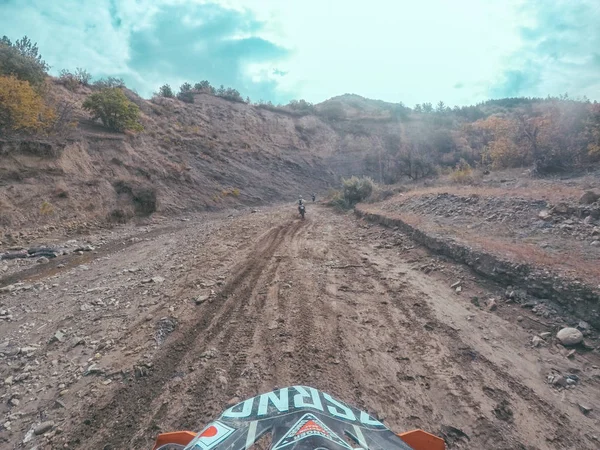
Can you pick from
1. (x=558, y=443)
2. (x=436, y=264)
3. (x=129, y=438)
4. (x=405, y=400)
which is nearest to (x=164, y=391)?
(x=129, y=438)

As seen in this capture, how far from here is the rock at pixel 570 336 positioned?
4.36 m

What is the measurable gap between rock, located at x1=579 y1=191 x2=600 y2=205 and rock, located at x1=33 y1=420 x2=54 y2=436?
11169mm

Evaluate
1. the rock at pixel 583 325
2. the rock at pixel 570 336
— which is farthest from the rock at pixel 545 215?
the rock at pixel 570 336

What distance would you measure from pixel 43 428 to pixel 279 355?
2645 mm

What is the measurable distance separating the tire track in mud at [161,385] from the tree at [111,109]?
18802mm

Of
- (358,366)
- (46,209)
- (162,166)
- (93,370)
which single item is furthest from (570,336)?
(162,166)

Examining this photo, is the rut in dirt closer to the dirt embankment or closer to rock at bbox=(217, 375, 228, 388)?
rock at bbox=(217, 375, 228, 388)

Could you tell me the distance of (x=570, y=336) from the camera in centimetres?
440

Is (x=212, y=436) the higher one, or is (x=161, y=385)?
(x=212, y=436)

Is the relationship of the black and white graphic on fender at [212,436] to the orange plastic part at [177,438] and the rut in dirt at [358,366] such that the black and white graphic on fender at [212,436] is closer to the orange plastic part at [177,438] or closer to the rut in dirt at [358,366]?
the orange plastic part at [177,438]

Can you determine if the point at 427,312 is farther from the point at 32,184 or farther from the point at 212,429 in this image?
the point at 32,184

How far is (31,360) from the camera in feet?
14.7

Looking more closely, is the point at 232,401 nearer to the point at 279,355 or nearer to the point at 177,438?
the point at 279,355

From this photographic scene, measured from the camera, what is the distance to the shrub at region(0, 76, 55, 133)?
1282 cm
